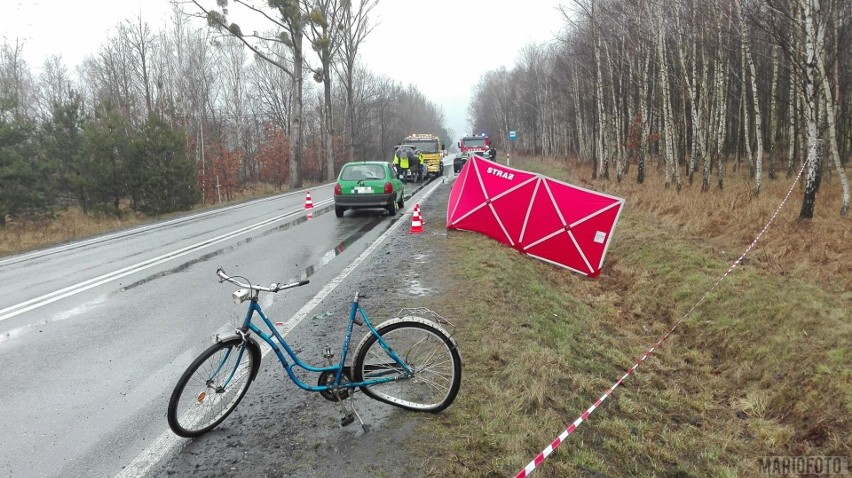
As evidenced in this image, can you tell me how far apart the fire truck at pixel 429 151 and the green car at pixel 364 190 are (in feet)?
53.3

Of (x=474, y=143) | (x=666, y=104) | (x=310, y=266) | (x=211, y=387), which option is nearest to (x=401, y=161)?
(x=474, y=143)

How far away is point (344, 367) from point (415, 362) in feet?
1.71

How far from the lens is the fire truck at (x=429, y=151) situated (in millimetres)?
31938

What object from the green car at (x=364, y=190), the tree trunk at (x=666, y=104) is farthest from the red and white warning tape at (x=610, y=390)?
the green car at (x=364, y=190)

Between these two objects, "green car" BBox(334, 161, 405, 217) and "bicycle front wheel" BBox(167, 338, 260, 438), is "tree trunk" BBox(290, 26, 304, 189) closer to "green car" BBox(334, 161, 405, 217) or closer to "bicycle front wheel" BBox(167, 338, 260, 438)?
"green car" BBox(334, 161, 405, 217)

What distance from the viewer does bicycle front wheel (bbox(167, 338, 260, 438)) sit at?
11.1ft

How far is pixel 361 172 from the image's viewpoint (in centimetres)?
1486

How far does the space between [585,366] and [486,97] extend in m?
101

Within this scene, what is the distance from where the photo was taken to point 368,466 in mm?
3160

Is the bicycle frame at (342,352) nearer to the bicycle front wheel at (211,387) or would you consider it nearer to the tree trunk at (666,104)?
the bicycle front wheel at (211,387)

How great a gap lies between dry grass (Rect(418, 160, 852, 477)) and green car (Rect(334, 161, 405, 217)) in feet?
14.8

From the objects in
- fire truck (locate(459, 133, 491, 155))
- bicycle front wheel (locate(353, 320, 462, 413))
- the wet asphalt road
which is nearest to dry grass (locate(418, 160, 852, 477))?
bicycle front wheel (locate(353, 320, 462, 413))

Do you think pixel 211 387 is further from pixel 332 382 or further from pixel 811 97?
pixel 811 97

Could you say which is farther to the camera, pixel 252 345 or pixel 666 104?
pixel 666 104
